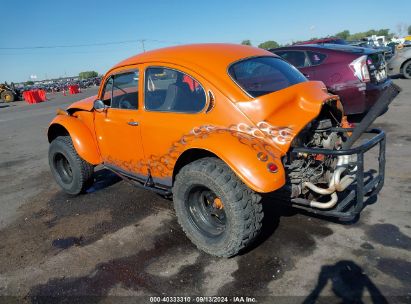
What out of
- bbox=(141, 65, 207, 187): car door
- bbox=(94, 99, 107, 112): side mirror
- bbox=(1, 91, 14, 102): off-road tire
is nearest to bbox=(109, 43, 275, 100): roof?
bbox=(141, 65, 207, 187): car door

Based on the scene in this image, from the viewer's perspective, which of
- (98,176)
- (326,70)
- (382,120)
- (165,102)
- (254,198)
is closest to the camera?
(254,198)

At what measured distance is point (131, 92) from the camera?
4098mm

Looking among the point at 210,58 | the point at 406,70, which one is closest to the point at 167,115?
the point at 210,58

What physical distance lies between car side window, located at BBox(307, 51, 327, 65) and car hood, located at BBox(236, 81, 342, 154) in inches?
152

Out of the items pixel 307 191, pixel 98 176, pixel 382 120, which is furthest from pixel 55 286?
pixel 382 120

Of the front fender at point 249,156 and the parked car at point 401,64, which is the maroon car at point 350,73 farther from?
the parked car at point 401,64

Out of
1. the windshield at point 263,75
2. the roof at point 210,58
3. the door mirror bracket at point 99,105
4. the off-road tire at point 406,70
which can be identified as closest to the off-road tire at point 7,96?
the off-road tire at point 406,70

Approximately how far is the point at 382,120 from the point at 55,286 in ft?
23.3

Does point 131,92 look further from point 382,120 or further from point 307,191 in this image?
point 382,120

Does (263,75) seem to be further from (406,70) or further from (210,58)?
(406,70)

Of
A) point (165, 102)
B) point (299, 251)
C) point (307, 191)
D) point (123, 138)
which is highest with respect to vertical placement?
point (165, 102)

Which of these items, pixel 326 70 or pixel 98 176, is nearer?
pixel 98 176

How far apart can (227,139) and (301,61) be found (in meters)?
4.89

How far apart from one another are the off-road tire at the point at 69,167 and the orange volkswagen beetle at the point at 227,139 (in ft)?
2.41
